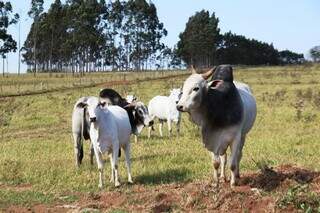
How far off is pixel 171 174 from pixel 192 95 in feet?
12.9

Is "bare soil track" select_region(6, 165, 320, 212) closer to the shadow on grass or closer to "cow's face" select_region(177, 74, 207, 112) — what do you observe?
the shadow on grass

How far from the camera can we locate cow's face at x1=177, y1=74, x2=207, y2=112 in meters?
9.84

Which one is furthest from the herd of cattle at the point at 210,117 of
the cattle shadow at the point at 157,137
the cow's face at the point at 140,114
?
the cattle shadow at the point at 157,137

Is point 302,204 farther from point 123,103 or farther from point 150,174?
point 123,103

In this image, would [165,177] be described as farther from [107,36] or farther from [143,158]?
[107,36]

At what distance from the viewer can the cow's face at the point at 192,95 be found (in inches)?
387

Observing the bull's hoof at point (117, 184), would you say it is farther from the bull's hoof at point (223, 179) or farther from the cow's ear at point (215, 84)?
the cow's ear at point (215, 84)

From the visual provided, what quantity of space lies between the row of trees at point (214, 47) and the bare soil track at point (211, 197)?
78.4 meters

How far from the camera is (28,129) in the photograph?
25344 mm

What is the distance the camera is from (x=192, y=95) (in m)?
9.89

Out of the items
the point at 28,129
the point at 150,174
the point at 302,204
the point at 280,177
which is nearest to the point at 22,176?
the point at 150,174

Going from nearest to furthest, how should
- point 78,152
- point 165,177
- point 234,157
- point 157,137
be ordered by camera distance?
1. point 234,157
2. point 165,177
3. point 78,152
4. point 157,137

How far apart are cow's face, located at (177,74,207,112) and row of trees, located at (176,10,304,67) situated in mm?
79371

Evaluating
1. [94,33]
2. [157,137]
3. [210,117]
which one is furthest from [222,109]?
[94,33]
